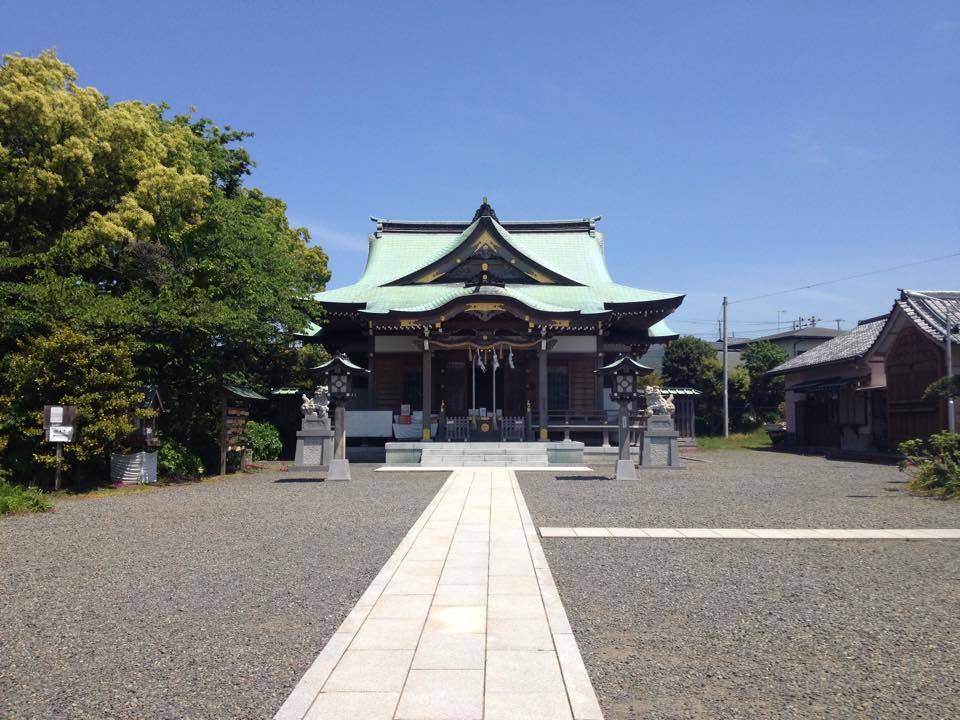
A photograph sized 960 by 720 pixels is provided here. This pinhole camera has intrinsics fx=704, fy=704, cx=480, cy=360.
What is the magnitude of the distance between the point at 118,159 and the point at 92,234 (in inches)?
83.2

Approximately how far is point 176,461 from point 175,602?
513 inches

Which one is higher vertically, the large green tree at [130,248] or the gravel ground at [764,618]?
the large green tree at [130,248]

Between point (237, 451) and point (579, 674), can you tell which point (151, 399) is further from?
point (579, 674)

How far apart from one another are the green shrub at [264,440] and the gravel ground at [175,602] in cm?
1345

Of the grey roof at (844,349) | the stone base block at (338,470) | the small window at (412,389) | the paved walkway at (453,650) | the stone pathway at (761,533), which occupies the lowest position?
the paved walkway at (453,650)

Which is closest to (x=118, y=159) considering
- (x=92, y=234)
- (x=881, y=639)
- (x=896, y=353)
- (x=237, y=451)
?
(x=92, y=234)

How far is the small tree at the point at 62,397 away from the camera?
1465cm

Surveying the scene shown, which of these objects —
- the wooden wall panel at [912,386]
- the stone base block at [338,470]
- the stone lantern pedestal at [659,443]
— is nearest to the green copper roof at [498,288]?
the stone lantern pedestal at [659,443]

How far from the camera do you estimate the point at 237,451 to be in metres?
21.2

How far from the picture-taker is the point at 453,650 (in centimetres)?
481

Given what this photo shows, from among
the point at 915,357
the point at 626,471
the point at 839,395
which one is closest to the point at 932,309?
the point at 915,357

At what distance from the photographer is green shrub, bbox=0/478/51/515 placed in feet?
38.5

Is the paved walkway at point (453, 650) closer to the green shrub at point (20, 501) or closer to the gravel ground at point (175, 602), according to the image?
the gravel ground at point (175, 602)

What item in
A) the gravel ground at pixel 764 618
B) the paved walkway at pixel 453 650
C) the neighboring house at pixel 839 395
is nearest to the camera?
the paved walkway at pixel 453 650
